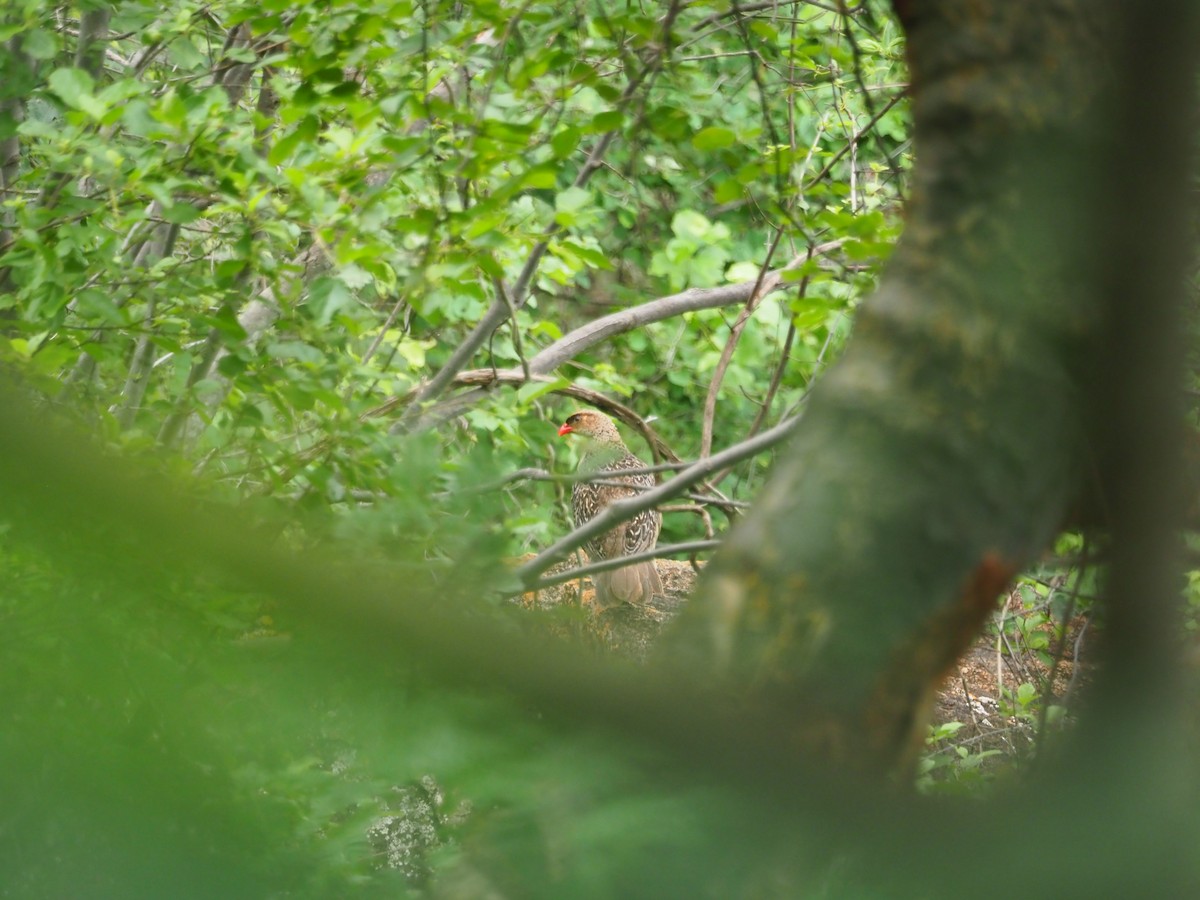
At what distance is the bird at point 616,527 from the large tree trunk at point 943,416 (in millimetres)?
2968

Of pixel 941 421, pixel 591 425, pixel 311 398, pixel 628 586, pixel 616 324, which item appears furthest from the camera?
pixel 591 425

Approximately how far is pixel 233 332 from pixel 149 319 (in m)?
0.41

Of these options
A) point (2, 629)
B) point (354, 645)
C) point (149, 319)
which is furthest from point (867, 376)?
point (149, 319)

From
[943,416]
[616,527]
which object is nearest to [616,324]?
[616,527]

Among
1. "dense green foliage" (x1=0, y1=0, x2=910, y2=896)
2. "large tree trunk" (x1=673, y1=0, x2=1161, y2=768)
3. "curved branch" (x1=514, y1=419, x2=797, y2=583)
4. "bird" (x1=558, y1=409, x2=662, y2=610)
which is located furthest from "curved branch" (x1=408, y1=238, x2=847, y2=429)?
"large tree trunk" (x1=673, y1=0, x2=1161, y2=768)

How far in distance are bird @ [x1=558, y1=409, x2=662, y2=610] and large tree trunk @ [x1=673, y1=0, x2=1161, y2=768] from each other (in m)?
2.97

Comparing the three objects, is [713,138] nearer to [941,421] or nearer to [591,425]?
[941,421]

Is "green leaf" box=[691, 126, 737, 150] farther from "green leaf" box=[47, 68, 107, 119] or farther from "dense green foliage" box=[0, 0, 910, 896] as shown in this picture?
"green leaf" box=[47, 68, 107, 119]

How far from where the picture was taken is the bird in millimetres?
4496

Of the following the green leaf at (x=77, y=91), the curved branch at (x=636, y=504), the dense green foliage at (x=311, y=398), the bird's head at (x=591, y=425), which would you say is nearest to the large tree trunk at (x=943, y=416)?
the dense green foliage at (x=311, y=398)

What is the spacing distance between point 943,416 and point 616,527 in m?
3.08

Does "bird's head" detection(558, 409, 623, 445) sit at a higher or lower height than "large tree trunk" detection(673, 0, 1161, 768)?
higher

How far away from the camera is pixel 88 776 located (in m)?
1.02

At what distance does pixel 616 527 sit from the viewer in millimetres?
3984
